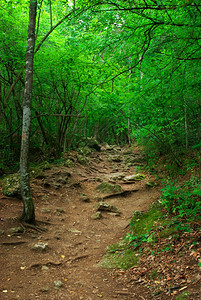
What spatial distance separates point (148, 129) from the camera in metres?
8.12

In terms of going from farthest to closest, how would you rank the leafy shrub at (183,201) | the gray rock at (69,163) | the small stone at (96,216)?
the gray rock at (69,163), the small stone at (96,216), the leafy shrub at (183,201)

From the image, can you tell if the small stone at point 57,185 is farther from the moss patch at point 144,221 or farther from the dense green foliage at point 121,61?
the moss patch at point 144,221

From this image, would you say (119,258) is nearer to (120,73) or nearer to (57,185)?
(120,73)

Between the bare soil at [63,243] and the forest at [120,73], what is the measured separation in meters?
0.86

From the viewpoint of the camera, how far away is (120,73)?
4.20 metres

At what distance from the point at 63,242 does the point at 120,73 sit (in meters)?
4.41

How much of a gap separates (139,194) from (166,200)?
4277 millimetres

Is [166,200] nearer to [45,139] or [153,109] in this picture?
[153,109]

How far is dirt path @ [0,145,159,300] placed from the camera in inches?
135

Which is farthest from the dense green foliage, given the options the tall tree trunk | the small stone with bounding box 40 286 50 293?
the small stone with bounding box 40 286 50 293

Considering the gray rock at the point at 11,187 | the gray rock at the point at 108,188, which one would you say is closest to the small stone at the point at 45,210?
the gray rock at the point at 11,187

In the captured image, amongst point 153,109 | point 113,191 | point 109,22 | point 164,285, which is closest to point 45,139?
point 113,191

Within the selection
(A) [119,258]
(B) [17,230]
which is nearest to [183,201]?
(A) [119,258]

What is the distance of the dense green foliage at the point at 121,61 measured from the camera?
171 inches
